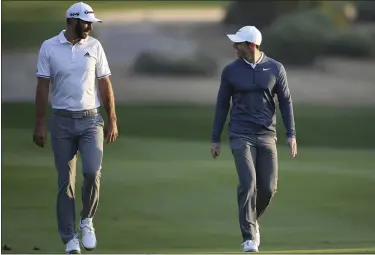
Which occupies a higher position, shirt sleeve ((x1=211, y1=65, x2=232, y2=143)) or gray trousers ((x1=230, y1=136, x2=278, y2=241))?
shirt sleeve ((x1=211, y1=65, x2=232, y2=143))

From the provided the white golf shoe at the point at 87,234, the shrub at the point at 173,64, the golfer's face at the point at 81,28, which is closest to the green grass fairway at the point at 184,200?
the white golf shoe at the point at 87,234

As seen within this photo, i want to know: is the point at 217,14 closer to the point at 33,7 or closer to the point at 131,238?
the point at 33,7

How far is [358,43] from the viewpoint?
14.1m

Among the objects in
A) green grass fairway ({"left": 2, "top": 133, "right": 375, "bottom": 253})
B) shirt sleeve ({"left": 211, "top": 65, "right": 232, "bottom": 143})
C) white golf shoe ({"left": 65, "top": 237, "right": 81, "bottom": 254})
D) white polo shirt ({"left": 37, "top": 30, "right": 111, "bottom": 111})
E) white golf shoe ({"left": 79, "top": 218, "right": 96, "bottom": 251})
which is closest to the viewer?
white polo shirt ({"left": 37, "top": 30, "right": 111, "bottom": 111})

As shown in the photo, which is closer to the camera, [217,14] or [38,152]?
[38,152]

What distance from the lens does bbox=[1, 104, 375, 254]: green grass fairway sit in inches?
371

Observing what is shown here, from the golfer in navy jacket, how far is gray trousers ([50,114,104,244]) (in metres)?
0.84

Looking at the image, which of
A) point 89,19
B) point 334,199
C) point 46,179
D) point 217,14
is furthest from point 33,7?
point 89,19

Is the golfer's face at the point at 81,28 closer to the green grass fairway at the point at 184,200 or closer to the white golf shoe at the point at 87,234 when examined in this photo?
the white golf shoe at the point at 87,234

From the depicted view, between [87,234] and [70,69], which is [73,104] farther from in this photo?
[87,234]

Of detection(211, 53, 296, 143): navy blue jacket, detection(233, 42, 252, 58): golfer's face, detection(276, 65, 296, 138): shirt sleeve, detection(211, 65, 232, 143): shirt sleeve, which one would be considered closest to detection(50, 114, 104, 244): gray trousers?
detection(211, 65, 232, 143): shirt sleeve

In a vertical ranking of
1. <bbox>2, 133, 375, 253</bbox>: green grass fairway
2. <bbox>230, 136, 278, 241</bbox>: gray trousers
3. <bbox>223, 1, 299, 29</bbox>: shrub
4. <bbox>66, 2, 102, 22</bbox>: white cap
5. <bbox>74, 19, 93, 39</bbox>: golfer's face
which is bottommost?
<bbox>2, 133, 375, 253</bbox>: green grass fairway

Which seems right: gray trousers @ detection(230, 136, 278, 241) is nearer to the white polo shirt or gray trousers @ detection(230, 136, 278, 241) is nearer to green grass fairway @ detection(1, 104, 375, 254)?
green grass fairway @ detection(1, 104, 375, 254)

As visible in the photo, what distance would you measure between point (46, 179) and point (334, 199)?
2.74m
